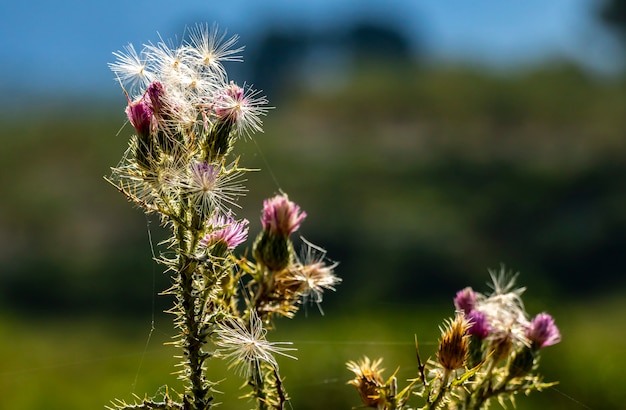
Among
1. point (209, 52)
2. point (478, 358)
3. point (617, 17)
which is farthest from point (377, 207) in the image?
point (209, 52)

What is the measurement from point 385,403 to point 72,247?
11.6m

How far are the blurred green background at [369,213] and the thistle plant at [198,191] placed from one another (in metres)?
2.86

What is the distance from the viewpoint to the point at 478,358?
2.75ft

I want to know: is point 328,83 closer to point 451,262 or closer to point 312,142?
point 312,142

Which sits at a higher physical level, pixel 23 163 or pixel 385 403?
pixel 23 163

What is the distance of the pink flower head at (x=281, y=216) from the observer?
833 millimetres

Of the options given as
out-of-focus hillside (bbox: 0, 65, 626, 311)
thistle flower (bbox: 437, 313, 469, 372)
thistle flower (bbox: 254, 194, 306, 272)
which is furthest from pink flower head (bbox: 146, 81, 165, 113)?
out-of-focus hillside (bbox: 0, 65, 626, 311)

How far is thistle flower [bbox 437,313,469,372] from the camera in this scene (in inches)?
26.0

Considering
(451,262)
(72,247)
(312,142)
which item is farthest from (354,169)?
(72,247)

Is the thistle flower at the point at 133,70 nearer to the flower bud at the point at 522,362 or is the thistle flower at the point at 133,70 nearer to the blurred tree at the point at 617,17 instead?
the flower bud at the point at 522,362

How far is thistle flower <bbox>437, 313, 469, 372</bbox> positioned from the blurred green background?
286cm

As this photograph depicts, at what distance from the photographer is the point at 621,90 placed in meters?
15.0

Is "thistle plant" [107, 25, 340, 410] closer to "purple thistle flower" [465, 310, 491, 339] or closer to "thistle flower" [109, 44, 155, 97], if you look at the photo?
"thistle flower" [109, 44, 155, 97]

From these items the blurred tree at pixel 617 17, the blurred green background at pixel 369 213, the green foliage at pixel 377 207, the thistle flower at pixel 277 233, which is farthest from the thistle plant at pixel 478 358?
the blurred tree at pixel 617 17
